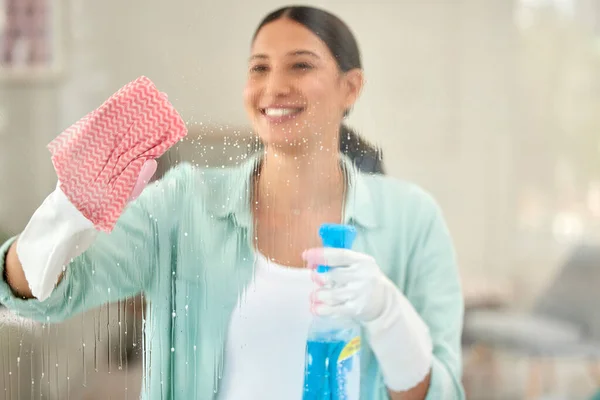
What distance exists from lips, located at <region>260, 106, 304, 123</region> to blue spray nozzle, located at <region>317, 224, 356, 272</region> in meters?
0.13

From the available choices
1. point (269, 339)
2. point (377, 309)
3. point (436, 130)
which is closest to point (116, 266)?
point (269, 339)

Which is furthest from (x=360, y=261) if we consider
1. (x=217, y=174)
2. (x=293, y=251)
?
(x=217, y=174)

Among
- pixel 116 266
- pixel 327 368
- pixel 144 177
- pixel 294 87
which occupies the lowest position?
pixel 327 368

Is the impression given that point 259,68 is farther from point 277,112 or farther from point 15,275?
point 15,275

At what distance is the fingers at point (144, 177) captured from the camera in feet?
2.06

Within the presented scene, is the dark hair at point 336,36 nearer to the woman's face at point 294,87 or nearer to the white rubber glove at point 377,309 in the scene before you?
the woman's face at point 294,87

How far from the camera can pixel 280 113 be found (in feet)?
2.12

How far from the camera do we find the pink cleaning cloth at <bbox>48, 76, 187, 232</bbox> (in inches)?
24.1

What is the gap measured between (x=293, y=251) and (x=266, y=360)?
12cm

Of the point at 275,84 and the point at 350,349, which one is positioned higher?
the point at 275,84

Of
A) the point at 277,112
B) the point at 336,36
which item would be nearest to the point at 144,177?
the point at 277,112

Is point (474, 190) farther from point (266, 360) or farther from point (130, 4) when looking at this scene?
point (130, 4)

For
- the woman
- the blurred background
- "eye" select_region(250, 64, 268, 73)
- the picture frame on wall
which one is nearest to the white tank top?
the woman

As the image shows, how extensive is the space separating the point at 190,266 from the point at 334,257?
0.53 ft
